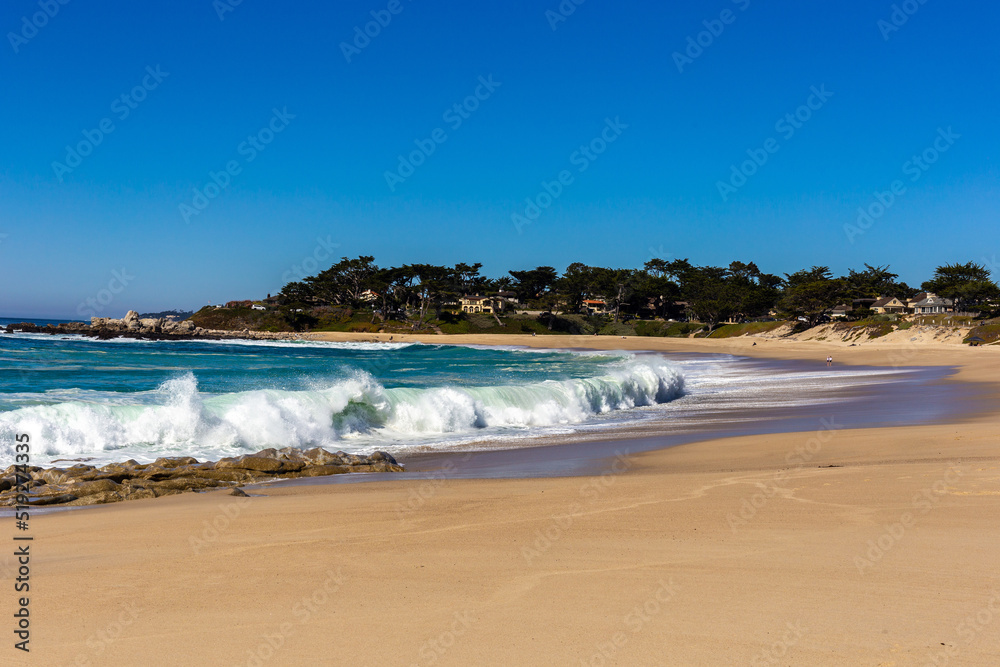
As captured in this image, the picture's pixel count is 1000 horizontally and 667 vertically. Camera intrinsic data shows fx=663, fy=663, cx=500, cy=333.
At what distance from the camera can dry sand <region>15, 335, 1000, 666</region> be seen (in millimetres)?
3668

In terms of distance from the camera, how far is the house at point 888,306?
302 feet

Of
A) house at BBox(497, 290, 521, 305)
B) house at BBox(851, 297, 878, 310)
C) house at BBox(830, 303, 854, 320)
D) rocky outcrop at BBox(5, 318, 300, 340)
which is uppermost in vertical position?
house at BBox(497, 290, 521, 305)

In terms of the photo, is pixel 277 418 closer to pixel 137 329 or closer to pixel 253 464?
pixel 253 464

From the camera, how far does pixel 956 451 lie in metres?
9.77

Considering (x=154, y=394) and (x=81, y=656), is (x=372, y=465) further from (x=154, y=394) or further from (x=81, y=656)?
(x=154, y=394)

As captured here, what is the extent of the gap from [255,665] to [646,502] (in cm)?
451

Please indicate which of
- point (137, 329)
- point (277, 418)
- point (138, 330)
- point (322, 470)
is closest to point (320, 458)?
point (322, 470)

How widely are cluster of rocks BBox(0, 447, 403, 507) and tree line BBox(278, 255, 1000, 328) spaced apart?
84.4 metres

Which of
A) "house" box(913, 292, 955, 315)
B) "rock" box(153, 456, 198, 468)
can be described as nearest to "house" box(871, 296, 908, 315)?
"house" box(913, 292, 955, 315)

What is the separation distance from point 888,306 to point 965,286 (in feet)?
52.4

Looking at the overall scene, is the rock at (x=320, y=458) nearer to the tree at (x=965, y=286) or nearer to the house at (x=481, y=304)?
the tree at (x=965, y=286)

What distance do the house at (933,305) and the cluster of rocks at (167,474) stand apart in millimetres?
99742

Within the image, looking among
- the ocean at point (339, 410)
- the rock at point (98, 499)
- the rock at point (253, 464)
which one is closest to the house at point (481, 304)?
the ocean at point (339, 410)

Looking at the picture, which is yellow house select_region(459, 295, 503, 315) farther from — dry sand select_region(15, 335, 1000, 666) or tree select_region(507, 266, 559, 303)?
dry sand select_region(15, 335, 1000, 666)
